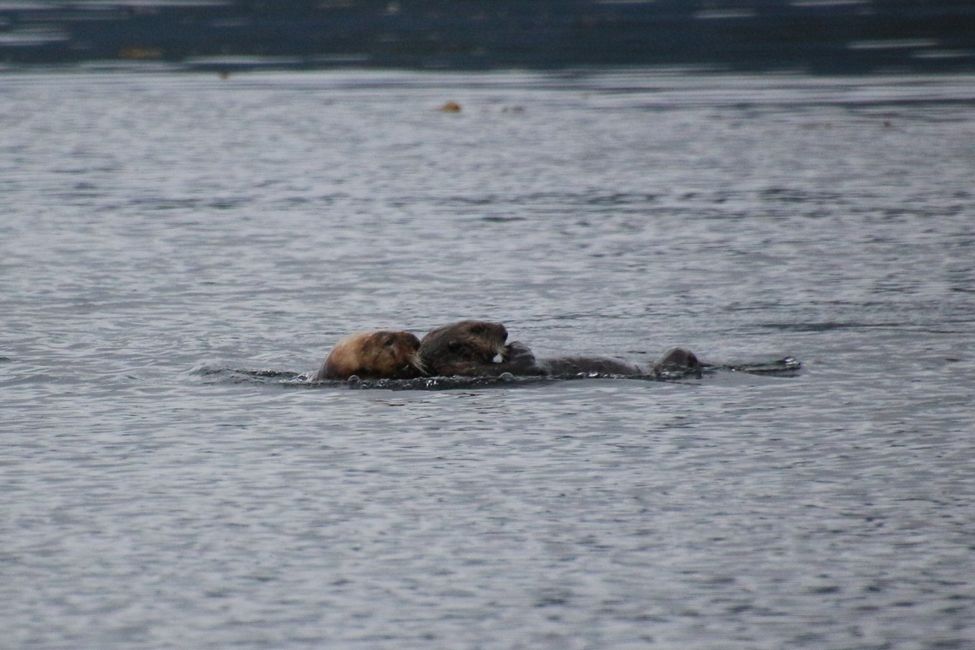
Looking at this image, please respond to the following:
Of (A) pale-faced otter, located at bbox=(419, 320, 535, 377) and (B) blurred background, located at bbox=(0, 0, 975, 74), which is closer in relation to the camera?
(A) pale-faced otter, located at bbox=(419, 320, 535, 377)

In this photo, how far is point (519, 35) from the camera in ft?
230

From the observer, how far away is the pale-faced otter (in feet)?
39.1

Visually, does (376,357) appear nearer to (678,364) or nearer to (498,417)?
(498,417)

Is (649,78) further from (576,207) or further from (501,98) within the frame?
(576,207)

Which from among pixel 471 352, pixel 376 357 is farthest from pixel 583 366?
pixel 376 357

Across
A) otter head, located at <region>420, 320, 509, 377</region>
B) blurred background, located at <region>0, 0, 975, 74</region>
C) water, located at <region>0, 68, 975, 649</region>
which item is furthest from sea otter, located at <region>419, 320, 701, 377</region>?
blurred background, located at <region>0, 0, 975, 74</region>

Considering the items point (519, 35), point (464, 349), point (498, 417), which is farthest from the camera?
point (519, 35)

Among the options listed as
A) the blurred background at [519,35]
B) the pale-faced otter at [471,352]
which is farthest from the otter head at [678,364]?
the blurred background at [519,35]

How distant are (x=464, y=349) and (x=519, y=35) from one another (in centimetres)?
5913

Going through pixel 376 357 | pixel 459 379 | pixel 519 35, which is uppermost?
pixel 376 357

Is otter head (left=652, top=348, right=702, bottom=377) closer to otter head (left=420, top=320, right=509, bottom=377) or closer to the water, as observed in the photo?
the water

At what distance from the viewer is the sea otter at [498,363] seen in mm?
11953

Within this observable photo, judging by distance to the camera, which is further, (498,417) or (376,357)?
(376,357)

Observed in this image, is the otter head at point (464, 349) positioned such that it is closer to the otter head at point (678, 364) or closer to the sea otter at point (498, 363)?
the sea otter at point (498, 363)
